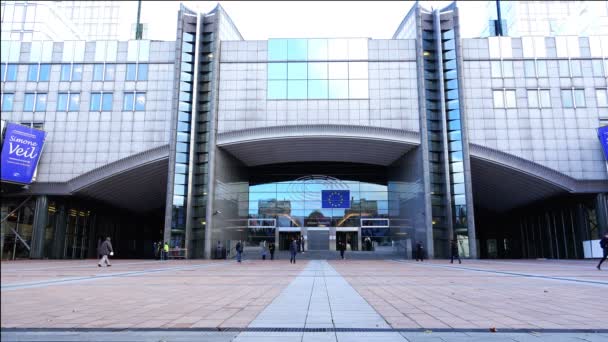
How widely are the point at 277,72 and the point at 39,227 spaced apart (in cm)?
2476

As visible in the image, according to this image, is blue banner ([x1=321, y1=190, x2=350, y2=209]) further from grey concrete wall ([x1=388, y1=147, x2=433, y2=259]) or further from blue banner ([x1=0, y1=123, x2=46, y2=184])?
blue banner ([x1=0, y1=123, x2=46, y2=184])

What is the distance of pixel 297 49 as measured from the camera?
43.9 m

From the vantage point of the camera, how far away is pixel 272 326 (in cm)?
648

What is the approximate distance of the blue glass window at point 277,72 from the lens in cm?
4312

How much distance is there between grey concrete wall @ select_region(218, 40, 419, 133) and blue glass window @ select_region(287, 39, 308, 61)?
2.32m

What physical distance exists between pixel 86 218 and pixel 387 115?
31.4 m

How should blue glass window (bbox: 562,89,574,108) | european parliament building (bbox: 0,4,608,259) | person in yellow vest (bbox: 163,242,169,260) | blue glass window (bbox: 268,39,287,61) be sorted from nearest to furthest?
person in yellow vest (bbox: 163,242,169,260) → european parliament building (bbox: 0,4,608,259) → blue glass window (bbox: 562,89,574,108) → blue glass window (bbox: 268,39,287,61)

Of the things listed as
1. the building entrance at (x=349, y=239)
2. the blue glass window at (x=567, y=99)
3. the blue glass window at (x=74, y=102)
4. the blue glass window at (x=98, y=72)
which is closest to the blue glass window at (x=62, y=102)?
the blue glass window at (x=74, y=102)

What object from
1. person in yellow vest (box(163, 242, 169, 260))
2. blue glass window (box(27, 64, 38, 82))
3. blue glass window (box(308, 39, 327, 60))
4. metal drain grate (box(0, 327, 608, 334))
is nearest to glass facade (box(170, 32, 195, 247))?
person in yellow vest (box(163, 242, 169, 260))

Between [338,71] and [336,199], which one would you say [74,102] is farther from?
[336,199]

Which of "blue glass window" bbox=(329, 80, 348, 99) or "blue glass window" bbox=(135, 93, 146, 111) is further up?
"blue glass window" bbox=(329, 80, 348, 99)

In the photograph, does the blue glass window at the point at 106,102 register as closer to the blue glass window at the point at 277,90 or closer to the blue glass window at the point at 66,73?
the blue glass window at the point at 66,73

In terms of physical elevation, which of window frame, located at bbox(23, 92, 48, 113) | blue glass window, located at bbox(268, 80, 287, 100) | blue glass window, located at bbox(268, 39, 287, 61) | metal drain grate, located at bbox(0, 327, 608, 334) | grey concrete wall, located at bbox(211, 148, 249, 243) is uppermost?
blue glass window, located at bbox(268, 39, 287, 61)

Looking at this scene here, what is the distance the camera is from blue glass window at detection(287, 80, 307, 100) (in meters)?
42.6
